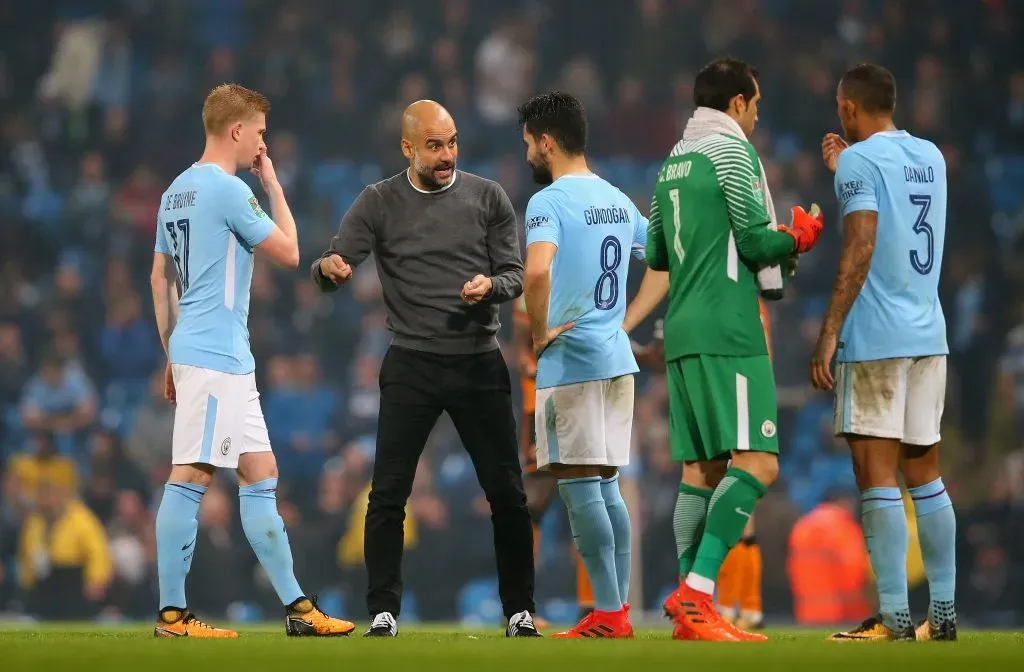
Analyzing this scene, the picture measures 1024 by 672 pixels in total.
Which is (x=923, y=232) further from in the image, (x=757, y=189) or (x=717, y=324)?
(x=717, y=324)

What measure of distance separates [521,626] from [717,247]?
1.86 meters

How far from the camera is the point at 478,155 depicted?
1602cm

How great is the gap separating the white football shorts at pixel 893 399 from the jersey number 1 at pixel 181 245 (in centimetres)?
280

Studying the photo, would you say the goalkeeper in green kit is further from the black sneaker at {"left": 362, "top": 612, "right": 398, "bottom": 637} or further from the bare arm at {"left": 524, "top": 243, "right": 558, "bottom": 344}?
the black sneaker at {"left": 362, "top": 612, "right": 398, "bottom": 637}

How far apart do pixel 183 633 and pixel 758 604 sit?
359cm

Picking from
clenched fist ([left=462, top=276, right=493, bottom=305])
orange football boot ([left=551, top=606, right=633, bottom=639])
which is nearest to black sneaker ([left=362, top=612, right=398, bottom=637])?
orange football boot ([left=551, top=606, right=633, bottom=639])

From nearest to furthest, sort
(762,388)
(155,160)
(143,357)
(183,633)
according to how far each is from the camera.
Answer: (762,388), (183,633), (143,357), (155,160)

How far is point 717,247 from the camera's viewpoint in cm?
561

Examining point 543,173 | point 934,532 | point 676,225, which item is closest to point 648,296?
point 543,173

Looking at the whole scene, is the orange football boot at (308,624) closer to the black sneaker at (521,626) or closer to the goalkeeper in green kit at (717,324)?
the black sneaker at (521,626)

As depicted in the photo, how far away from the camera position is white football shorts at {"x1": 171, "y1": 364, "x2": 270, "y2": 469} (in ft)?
19.6

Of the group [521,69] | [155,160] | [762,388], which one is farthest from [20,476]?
[762,388]

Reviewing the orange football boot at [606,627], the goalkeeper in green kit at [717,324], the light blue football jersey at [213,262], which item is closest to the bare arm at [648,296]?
the goalkeeper in green kit at [717,324]

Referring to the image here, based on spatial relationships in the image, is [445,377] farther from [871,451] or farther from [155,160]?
[155,160]
